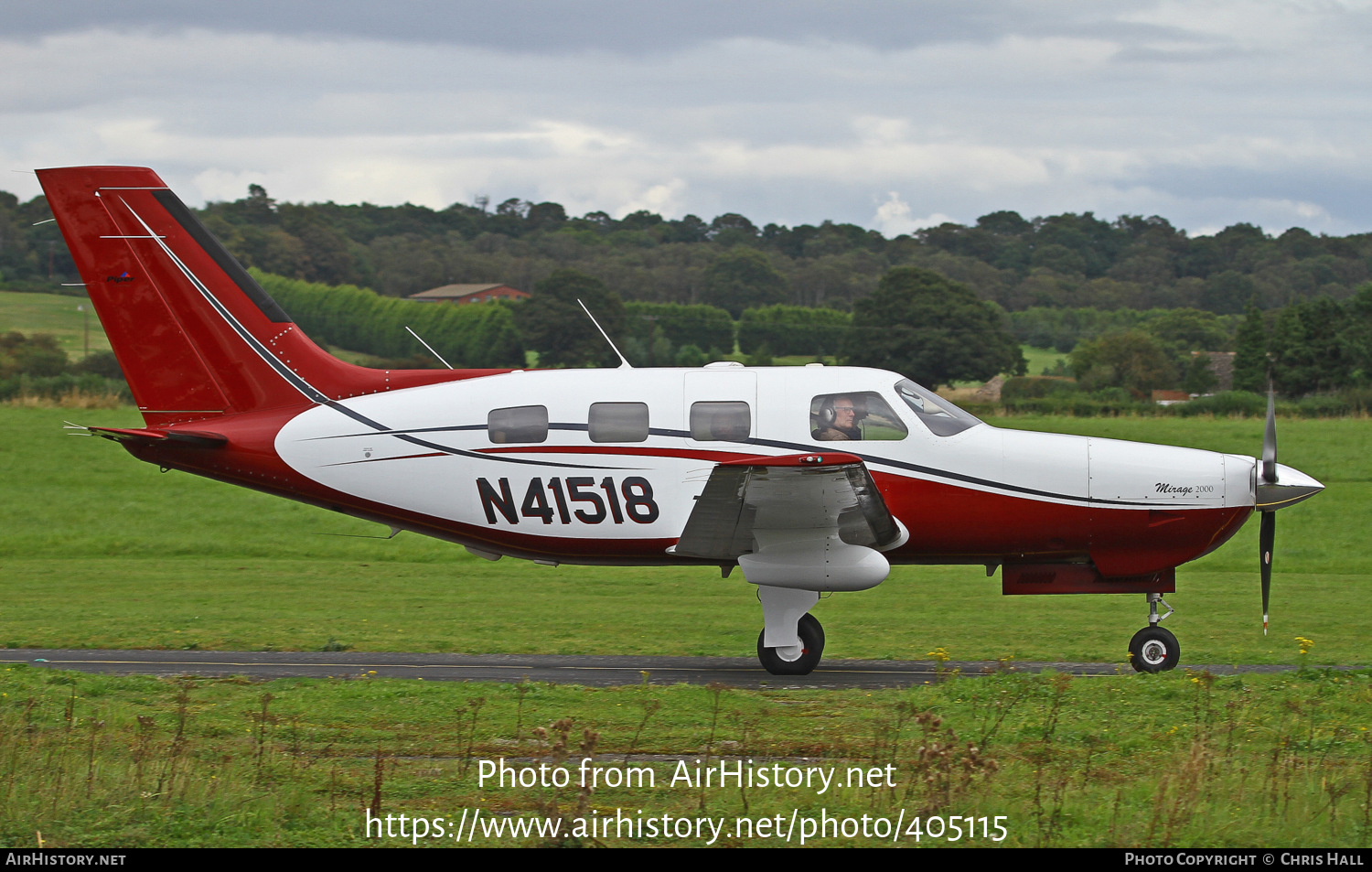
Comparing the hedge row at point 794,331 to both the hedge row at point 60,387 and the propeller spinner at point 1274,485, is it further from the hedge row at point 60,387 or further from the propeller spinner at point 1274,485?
the propeller spinner at point 1274,485

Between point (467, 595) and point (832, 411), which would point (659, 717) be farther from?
point (467, 595)

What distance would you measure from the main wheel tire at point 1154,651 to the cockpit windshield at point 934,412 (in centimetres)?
253

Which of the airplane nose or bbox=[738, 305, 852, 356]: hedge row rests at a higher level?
bbox=[738, 305, 852, 356]: hedge row

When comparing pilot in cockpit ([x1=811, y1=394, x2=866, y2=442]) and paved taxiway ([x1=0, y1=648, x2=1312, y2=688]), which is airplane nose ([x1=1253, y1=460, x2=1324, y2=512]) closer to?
paved taxiway ([x1=0, y1=648, x2=1312, y2=688])

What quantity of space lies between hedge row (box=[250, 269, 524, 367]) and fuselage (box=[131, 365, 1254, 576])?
67.8 ft

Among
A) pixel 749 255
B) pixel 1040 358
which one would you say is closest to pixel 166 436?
pixel 1040 358

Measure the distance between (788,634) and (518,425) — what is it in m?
3.28

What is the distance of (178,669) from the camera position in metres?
12.3

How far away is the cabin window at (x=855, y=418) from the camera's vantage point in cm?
1194

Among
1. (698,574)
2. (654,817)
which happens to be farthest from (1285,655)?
(698,574)

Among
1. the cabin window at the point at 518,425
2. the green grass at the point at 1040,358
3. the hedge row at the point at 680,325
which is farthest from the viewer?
the green grass at the point at 1040,358

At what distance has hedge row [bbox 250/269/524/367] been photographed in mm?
36344

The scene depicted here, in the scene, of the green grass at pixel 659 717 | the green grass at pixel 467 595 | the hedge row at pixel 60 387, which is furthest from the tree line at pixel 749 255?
the green grass at pixel 659 717

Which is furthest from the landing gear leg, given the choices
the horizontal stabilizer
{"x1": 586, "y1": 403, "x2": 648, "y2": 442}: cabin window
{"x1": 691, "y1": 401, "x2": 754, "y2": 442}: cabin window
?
the horizontal stabilizer
